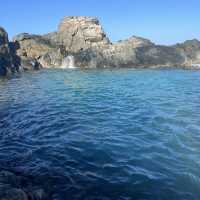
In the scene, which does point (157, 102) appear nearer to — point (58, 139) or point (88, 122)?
point (88, 122)

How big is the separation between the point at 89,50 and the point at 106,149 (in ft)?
335

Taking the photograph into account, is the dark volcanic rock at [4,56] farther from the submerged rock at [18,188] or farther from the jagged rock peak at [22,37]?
the submerged rock at [18,188]

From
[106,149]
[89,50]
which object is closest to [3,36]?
[89,50]

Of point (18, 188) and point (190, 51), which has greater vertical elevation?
point (190, 51)

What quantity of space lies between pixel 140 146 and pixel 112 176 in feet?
15.7

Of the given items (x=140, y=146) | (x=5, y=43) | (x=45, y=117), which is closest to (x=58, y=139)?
(x=140, y=146)

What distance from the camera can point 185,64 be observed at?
11650 cm

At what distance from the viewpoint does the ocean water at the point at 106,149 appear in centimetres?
1293

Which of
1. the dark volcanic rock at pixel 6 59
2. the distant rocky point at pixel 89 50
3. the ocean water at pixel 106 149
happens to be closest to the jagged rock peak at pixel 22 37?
the distant rocky point at pixel 89 50

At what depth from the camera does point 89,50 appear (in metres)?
118

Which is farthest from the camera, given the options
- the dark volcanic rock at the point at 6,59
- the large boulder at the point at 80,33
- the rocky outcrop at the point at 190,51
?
the large boulder at the point at 80,33

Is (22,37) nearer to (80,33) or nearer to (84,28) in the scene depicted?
(80,33)

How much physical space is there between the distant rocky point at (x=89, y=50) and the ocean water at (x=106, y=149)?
3030 inches

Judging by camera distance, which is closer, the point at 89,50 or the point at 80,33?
the point at 89,50
